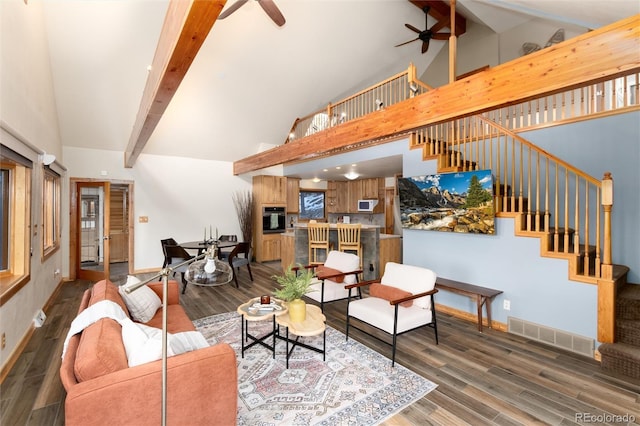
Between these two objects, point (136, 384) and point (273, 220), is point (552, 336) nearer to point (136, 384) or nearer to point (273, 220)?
point (136, 384)

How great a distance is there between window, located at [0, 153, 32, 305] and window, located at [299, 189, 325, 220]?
19.8ft

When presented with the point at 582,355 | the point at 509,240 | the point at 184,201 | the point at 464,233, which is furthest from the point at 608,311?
the point at 184,201

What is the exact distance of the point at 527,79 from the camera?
2.04 metres

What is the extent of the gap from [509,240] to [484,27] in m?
5.30

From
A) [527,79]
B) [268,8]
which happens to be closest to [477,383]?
[527,79]

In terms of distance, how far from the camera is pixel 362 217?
28.5 ft

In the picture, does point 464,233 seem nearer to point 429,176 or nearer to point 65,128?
point 429,176

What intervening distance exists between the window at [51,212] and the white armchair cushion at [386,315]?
4395 mm

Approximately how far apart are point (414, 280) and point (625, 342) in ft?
6.40

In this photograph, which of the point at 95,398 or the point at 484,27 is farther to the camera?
the point at 484,27

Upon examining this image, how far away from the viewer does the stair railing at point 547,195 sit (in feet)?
9.70

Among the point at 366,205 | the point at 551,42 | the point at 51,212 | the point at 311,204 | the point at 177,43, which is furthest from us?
the point at 311,204

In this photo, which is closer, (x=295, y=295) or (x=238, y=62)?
(x=295, y=295)

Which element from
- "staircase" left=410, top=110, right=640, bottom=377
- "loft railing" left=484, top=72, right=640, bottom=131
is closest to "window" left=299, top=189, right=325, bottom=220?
"staircase" left=410, top=110, right=640, bottom=377
